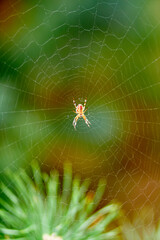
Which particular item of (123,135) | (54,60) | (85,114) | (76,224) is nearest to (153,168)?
(123,135)

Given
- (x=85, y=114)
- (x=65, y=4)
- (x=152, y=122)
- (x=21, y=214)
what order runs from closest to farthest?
(x=21, y=214) → (x=65, y=4) → (x=152, y=122) → (x=85, y=114)

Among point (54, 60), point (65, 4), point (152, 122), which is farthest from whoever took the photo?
point (152, 122)

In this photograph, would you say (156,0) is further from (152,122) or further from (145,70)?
(152,122)

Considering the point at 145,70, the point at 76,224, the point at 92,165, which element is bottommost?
the point at 76,224

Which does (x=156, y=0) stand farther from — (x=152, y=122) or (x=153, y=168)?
(x=153, y=168)

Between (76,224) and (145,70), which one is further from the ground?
(145,70)

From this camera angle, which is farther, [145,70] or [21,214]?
[145,70]
